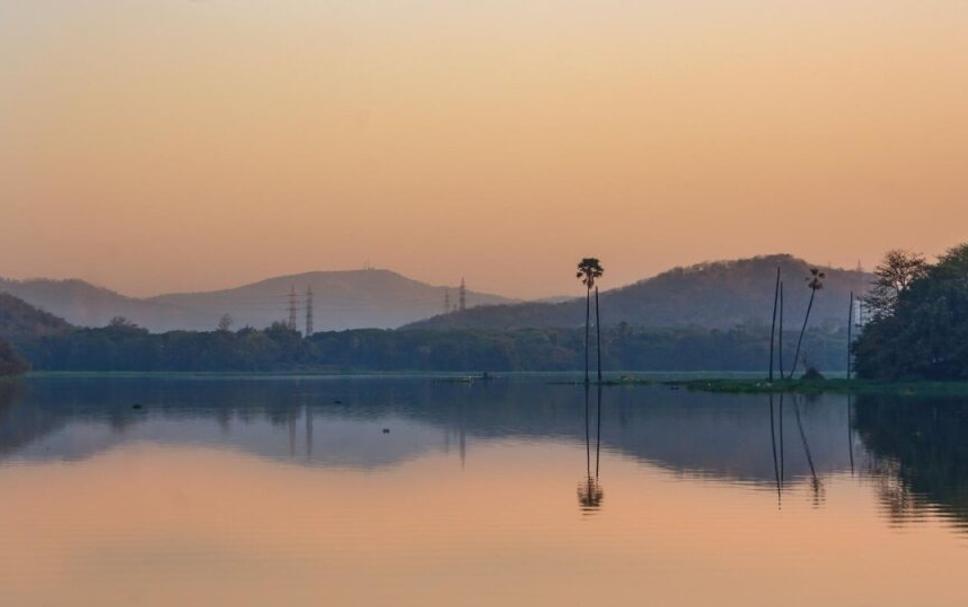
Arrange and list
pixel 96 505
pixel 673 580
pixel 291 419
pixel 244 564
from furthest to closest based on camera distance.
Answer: pixel 291 419 → pixel 96 505 → pixel 244 564 → pixel 673 580

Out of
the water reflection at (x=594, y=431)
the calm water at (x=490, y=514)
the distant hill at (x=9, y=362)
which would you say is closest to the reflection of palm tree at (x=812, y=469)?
the water reflection at (x=594, y=431)

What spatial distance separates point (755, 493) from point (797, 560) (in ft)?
37.1

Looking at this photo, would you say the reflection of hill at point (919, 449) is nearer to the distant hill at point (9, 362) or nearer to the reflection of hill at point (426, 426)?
the reflection of hill at point (426, 426)

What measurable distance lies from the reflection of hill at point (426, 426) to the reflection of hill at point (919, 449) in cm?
162

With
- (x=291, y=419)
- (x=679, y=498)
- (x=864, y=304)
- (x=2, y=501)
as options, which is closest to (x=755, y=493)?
(x=679, y=498)

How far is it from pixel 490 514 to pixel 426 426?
1501 inches

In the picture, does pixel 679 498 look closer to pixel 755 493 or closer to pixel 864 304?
pixel 755 493

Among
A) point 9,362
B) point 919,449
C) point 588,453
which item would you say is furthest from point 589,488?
point 9,362

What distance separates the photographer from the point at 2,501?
38781mm

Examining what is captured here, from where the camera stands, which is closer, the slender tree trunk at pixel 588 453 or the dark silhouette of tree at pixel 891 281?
the slender tree trunk at pixel 588 453

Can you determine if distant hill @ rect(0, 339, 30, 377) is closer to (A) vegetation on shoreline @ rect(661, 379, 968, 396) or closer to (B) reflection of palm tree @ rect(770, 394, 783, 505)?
(A) vegetation on shoreline @ rect(661, 379, 968, 396)

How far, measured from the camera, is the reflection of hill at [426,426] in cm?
5472

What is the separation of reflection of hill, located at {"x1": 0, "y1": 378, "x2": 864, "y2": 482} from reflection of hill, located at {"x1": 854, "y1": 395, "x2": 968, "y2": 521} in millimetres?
1616

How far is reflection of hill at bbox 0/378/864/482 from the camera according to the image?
5472cm
